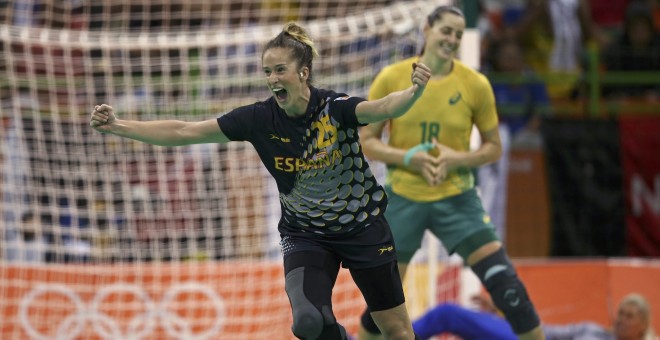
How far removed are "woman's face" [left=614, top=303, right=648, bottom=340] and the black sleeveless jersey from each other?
11.6 ft

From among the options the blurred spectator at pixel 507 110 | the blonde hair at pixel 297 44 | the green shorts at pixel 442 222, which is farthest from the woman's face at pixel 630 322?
the blonde hair at pixel 297 44

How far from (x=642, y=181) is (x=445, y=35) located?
591 cm

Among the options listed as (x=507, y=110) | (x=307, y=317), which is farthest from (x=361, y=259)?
(x=507, y=110)

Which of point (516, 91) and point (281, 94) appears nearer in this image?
point (281, 94)

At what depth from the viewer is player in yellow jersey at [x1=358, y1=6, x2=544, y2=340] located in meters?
7.06

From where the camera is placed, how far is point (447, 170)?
23.1 feet

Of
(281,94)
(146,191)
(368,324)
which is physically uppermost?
(281,94)

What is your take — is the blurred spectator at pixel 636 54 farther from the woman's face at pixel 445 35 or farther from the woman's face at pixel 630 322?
the woman's face at pixel 445 35

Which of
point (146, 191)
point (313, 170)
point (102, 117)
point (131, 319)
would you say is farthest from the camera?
point (146, 191)

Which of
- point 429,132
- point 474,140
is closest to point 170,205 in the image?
point 474,140

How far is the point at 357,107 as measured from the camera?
18.5ft

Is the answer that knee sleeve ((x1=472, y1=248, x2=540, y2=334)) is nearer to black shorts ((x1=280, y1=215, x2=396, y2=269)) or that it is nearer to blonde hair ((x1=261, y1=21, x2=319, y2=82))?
black shorts ((x1=280, y1=215, x2=396, y2=269))

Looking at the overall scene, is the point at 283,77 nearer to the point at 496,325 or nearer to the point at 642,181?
the point at 496,325

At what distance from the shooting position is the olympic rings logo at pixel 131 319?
31.2ft
